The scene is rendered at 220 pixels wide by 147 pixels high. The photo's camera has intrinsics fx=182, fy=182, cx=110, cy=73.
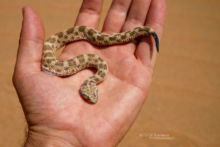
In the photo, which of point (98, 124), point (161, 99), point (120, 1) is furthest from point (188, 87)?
point (98, 124)

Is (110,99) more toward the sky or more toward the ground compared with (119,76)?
more toward the ground

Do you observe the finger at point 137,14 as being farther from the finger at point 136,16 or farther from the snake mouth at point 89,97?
the snake mouth at point 89,97

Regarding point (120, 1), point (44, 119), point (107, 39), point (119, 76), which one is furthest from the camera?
point (120, 1)

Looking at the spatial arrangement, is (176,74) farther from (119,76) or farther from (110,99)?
(110,99)

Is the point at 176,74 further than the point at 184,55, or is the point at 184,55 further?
the point at 184,55

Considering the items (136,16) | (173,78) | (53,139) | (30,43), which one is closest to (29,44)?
(30,43)

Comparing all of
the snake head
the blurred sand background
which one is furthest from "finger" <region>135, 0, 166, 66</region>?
the blurred sand background

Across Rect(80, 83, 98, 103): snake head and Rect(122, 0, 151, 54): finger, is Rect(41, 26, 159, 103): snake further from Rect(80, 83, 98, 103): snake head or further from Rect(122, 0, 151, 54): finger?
Rect(122, 0, 151, 54): finger
